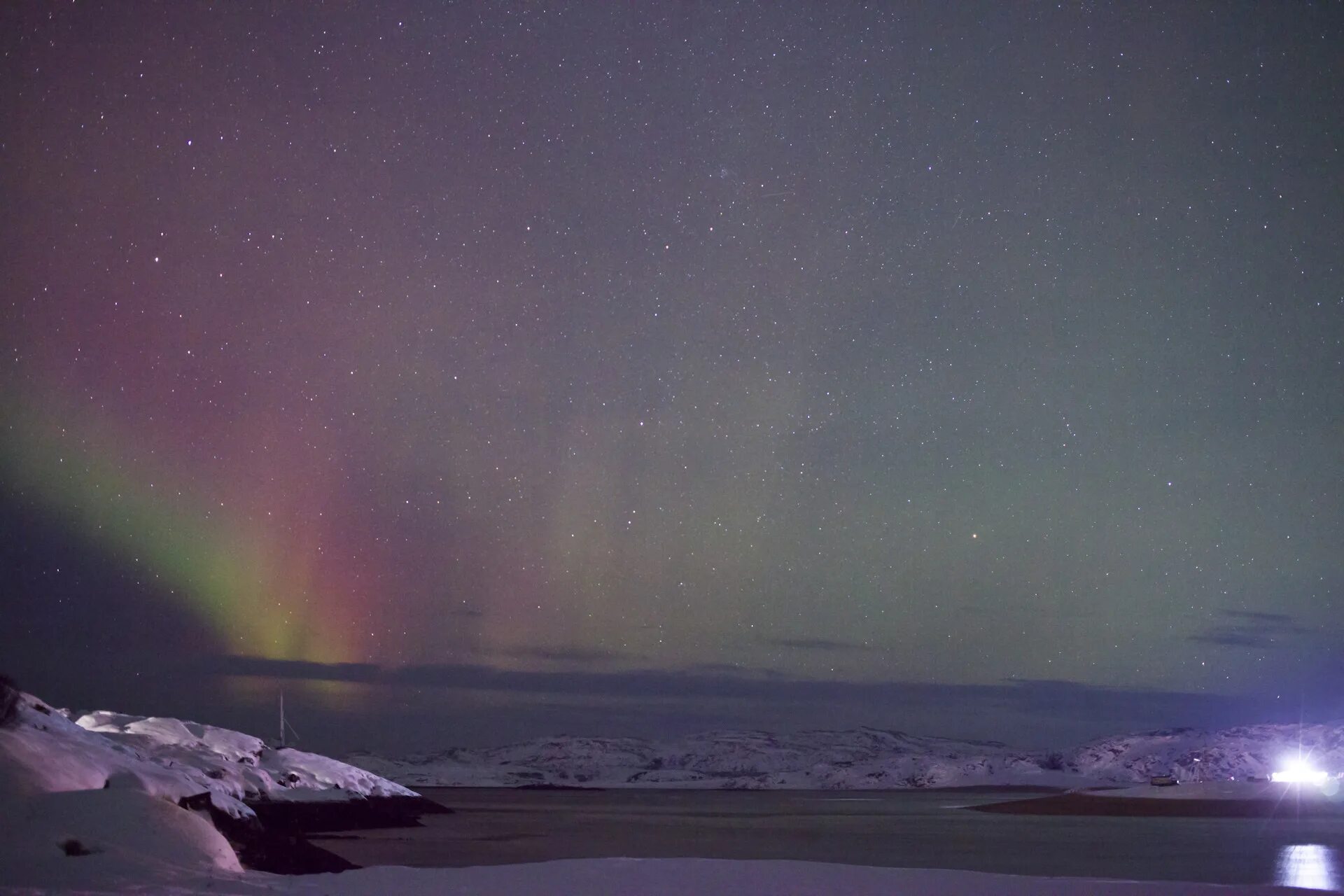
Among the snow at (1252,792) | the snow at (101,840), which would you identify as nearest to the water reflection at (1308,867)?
the snow at (101,840)

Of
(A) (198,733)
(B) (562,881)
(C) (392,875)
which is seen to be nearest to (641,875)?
(B) (562,881)

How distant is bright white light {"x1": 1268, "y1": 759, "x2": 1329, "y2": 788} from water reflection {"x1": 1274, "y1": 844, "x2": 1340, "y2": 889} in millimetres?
60832

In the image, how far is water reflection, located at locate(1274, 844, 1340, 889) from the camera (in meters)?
29.8

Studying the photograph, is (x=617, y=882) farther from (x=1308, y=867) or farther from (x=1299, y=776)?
(x=1299, y=776)

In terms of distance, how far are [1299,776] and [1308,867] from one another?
87.0 metres

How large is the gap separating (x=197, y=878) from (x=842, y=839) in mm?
47256

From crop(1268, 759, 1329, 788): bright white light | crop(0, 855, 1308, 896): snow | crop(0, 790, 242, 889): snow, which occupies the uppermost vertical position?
crop(0, 790, 242, 889): snow

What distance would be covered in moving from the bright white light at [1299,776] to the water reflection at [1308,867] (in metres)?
60.8

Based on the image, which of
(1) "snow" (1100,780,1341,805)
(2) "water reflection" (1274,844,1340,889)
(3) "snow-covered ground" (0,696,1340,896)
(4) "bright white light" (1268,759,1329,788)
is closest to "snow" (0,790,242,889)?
(3) "snow-covered ground" (0,696,1340,896)

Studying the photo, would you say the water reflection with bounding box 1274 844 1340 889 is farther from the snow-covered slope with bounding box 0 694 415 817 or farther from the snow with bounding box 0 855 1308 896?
the snow-covered slope with bounding box 0 694 415 817

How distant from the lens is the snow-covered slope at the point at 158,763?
2444 cm

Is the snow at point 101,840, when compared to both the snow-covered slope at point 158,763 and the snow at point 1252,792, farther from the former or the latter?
the snow at point 1252,792

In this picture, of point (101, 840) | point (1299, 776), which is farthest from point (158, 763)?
point (1299, 776)

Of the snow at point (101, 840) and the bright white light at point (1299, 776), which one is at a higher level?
the snow at point (101, 840)
